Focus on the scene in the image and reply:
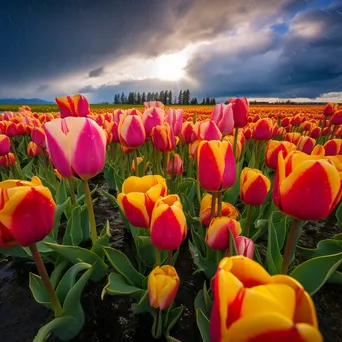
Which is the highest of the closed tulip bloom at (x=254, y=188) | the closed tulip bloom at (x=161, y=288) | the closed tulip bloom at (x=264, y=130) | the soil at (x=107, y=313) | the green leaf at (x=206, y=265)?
the closed tulip bloom at (x=264, y=130)

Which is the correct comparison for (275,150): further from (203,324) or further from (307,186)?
(203,324)

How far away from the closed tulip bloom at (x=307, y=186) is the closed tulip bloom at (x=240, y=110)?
1.51 m

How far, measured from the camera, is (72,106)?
2186 mm

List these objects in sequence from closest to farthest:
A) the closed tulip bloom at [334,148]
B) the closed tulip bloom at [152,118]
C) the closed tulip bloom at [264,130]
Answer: the closed tulip bloom at [334,148]
the closed tulip bloom at [152,118]
the closed tulip bloom at [264,130]

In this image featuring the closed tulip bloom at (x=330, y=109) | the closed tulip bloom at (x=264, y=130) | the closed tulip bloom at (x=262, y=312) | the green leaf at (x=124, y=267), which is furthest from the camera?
the closed tulip bloom at (x=330, y=109)

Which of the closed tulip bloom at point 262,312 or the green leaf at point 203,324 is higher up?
the closed tulip bloom at point 262,312

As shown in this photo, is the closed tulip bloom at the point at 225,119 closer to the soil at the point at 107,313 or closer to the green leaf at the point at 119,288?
the soil at the point at 107,313

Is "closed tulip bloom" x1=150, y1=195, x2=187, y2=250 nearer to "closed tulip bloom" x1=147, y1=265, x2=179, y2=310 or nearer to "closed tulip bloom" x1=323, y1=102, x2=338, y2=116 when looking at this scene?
"closed tulip bloom" x1=147, y1=265, x2=179, y2=310

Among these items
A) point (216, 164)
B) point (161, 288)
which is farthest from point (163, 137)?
point (161, 288)

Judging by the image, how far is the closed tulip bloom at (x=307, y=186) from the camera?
90cm

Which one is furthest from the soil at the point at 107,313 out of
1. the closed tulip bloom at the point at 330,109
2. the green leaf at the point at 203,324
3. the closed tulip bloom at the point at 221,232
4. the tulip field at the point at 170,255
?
the closed tulip bloom at the point at 330,109

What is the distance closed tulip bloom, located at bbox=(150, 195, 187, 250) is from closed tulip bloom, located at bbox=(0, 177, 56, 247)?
42cm

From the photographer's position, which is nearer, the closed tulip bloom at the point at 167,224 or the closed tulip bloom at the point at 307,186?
the closed tulip bloom at the point at 307,186

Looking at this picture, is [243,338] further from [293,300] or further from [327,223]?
[327,223]
